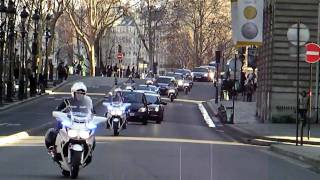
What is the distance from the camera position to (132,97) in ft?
115

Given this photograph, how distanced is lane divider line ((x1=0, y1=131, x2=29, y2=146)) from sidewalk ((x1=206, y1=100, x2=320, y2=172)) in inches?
329

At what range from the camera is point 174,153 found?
19.8 metres

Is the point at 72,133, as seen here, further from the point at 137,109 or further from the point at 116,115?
the point at 137,109

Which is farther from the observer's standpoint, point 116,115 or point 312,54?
point 116,115

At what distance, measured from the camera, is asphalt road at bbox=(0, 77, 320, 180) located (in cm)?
1442

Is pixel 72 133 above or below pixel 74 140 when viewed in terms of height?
above

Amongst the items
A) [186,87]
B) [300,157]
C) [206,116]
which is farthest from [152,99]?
[186,87]

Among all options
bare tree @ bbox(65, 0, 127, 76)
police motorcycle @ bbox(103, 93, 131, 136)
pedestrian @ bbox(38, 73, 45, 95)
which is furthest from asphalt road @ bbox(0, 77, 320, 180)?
bare tree @ bbox(65, 0, 127, 76)

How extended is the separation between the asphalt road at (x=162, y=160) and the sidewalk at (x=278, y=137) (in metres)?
0.50

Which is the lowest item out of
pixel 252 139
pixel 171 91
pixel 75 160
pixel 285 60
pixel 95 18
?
pixel 252 139

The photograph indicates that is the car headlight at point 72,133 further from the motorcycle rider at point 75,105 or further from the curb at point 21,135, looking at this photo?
the curb at point 21,135

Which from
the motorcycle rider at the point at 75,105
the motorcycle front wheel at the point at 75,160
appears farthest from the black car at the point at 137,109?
the motorcycle front wheel at the point at 75,160

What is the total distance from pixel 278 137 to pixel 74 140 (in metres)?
15.1

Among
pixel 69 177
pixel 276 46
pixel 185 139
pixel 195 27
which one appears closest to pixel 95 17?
pixel 195 27
